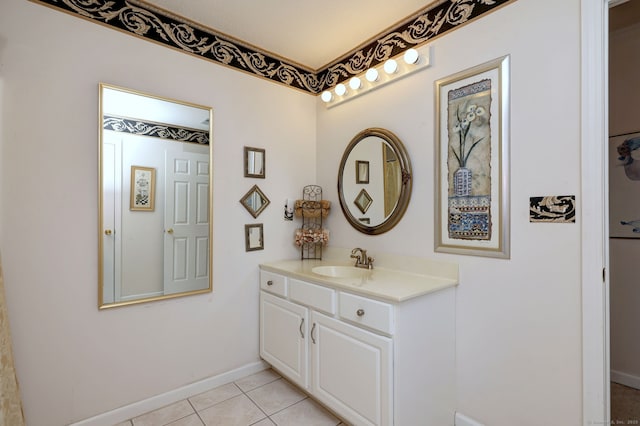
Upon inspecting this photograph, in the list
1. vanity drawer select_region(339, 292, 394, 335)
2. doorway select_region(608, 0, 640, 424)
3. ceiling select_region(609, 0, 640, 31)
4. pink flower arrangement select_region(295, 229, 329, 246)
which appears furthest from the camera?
pink flower arrangement select_region(295, 229, 329, 246)

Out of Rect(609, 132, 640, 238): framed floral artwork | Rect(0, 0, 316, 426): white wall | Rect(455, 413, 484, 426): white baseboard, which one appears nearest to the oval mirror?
Rect(0, 0, 316, 426): white wall

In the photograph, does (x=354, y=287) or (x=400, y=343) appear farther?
(x=354, y=287)

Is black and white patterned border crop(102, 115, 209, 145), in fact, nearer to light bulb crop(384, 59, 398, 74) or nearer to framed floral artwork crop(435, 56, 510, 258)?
light bulb crop(384, 59, 398, 74)

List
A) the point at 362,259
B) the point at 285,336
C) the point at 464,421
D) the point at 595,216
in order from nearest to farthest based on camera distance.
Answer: the point at 595,216 < the point at 464,421 < the point at 285,336 < the point at 362,259

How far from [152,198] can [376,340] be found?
1542 mm

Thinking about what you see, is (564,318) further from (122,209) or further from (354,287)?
(122,209)

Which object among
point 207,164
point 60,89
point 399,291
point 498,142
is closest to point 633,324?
point 498,142

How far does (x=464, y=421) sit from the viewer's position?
5.36 ft

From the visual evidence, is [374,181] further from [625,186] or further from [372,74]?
[625,186]

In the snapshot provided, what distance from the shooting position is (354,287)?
1.57 meters

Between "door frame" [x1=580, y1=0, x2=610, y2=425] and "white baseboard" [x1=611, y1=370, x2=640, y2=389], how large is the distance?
1.25 m

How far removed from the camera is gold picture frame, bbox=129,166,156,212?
1.80 metres

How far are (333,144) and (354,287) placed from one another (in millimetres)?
1358

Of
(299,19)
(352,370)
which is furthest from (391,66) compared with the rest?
(352,370)
